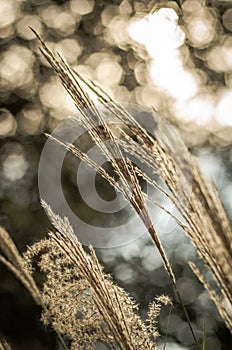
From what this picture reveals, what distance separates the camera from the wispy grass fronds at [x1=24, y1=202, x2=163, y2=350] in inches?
44.3

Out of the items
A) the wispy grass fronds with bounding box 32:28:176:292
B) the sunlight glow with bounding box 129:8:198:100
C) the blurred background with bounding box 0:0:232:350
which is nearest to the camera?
the wispy grass fronds with bounding box 32:28:176:292

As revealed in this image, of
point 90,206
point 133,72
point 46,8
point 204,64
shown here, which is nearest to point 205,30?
point 204,64

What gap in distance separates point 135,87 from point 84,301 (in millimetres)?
5985

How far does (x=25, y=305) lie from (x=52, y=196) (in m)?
1.25

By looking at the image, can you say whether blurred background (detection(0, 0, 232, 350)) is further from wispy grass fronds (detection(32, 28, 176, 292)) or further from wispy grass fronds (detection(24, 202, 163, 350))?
wispy grass fronds (detection(32, 28, 176, 292))

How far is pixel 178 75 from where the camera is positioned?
21.6ft

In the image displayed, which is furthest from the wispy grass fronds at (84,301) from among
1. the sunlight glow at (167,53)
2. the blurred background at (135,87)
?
the sunlight glow at (167,53)

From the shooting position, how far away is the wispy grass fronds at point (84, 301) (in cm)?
112

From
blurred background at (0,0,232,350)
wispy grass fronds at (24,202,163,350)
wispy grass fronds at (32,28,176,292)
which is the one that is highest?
A: blurred background at (0,0,232,350)

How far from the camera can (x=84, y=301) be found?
4.44 ft

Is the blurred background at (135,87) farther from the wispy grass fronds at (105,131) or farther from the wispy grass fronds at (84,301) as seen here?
the wispy grass fronds at (105,131)

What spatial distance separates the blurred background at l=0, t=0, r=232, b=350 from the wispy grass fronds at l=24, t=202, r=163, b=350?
13.3ft

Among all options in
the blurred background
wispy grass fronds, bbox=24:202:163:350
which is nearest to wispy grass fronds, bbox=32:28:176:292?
wispy grass fronds, bbox=24:202:163:350

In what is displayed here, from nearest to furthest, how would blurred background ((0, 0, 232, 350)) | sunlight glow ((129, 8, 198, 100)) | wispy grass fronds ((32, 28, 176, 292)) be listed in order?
wispy grass fronds ((32, 28, 176, 292)) → blurred background ((0, 0, 232, 350)) → sunlight glow ((129, 8, 198, 100))
